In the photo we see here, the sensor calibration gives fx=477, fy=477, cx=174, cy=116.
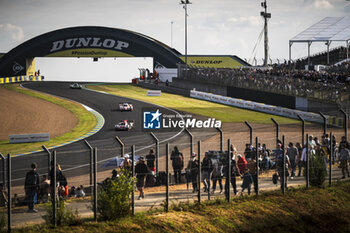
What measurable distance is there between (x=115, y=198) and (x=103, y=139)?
62.6 ft

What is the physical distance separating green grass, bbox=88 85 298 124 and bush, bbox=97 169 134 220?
26.2 m

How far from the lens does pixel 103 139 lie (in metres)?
29.7

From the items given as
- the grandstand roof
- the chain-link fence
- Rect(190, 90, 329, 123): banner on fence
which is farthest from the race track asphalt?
the grandstand roof

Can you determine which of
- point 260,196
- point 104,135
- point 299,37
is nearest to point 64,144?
point 104,135

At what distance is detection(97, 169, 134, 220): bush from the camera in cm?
1089

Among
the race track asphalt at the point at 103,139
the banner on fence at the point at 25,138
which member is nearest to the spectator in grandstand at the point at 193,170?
the race track asphalt at the point at 103,139

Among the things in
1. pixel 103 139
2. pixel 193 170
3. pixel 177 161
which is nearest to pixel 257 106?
pixel 103 139

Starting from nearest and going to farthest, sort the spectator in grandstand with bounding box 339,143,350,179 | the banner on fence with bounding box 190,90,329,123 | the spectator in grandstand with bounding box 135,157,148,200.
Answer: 1. the spectator in grandstand with bounding box 135,157,148,200
2. the spectator in grandstand with bounding box 339,143,350,179
3. the banner on fence with bounding box 190,90,329,123

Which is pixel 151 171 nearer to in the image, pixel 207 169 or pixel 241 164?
pixel 207 169

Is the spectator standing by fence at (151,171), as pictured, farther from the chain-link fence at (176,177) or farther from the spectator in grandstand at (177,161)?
the spectator in grandstand at (177,161)

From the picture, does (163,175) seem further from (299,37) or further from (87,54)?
(87,54)

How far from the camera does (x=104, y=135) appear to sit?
103 ft

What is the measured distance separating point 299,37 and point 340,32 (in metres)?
4.80

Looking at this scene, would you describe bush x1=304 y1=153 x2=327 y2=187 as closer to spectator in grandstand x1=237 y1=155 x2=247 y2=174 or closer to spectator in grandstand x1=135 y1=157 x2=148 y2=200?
spectator in grandstand x1=237 y1=155 x2=247 y2=174
